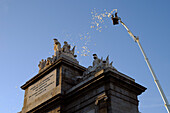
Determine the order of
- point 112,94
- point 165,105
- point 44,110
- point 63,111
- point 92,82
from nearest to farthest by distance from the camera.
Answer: point 165,105 → point 112,94 → point 92,82 → point 63,111 → point 44,110

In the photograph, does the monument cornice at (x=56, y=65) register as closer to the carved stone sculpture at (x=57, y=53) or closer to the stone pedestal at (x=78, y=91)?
the stone pedestal at (x=78, y=91)

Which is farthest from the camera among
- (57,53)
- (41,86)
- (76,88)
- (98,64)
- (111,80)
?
(57,53)

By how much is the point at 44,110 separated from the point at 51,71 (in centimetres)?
354

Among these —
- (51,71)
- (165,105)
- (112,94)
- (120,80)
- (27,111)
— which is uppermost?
(51,71)

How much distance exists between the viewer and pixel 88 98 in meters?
17.1

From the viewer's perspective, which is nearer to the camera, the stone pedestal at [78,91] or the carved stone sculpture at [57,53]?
the stone pedestal at [78,91]

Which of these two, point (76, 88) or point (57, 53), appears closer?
point (76, 88)

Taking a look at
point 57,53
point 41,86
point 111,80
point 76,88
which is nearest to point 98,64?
point 76,88

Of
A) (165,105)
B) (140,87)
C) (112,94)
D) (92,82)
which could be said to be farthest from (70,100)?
(165,105)

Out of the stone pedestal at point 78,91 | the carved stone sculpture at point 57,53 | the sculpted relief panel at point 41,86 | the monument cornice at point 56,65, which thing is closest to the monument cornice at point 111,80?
the stone pedestal at point 78,91

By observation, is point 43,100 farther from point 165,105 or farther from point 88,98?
point 165,105

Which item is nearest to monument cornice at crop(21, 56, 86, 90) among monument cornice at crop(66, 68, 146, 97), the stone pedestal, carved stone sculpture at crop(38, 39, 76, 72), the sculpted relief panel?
the stone pedestal

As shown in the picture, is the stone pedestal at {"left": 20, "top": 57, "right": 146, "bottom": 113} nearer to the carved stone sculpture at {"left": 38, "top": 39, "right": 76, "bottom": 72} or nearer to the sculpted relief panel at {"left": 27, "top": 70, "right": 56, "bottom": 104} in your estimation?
the sculpted relief panel at {"left": 27, "top": 70, "right": 56, "bottom": 104}

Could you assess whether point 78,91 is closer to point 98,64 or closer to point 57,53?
point 98,64
